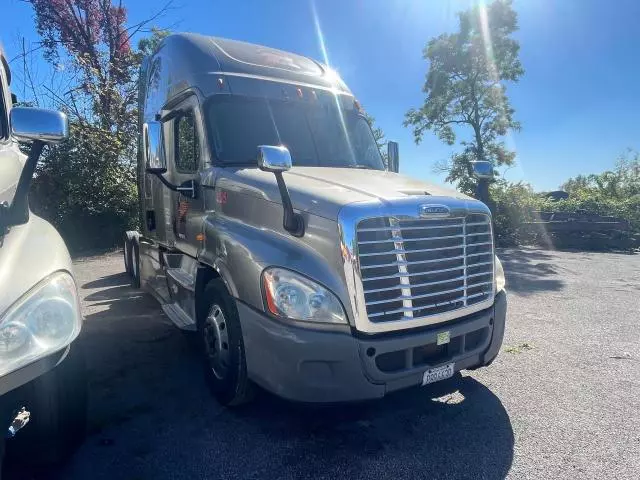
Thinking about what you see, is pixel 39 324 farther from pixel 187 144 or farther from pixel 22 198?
pixel 187 144

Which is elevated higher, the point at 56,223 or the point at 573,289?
the point at 56,223

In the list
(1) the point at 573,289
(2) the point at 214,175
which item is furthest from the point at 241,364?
(1) the point at 573,289

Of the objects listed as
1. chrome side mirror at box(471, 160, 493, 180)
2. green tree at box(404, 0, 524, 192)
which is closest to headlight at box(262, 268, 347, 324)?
chrome side mirror at box(471, 160, 493, 180)

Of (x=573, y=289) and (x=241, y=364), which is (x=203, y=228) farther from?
(x=573, y=289)

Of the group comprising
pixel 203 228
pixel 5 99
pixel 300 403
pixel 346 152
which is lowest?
pixel 300 403

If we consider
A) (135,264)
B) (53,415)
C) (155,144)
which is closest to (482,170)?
(155,144)

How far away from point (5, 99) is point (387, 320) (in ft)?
11.3

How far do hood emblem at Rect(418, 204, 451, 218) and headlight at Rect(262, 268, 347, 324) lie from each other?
0.86 meters

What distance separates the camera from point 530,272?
1084 centimetres

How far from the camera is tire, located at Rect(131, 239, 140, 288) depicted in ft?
24.8

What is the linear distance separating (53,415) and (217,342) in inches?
49.5

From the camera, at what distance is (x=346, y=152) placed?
4.62 m

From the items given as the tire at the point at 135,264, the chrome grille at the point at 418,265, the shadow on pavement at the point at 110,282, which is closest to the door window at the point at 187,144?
the chrome grille at the point at 418,265

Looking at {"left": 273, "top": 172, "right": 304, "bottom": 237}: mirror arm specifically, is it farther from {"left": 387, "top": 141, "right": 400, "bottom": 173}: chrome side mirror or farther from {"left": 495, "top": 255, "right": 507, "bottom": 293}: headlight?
{"left": 387, "top": 141, "right": 400, "bottom": 173}: chrome side mirror
